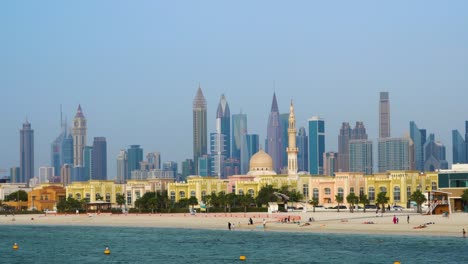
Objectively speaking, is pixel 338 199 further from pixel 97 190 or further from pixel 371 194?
pixel 97 190

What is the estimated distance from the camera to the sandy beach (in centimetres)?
10069

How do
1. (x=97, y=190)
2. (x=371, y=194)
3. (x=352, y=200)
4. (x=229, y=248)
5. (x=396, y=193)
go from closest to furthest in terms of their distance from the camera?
(x=229, y=248) → (x=352, y=200) → (x=396, y=193) → (x=371, y=194) → (x=97, y=190)

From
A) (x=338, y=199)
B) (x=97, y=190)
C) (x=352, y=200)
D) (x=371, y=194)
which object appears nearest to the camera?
(x=352, y=200)

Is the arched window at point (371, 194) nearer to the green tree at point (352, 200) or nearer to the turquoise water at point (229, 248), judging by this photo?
the green tree at point (352, 200)

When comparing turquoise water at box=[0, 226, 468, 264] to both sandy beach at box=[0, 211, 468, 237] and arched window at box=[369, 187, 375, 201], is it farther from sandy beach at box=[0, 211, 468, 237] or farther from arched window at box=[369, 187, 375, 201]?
arched window at box=[369, 187, 375, 201]

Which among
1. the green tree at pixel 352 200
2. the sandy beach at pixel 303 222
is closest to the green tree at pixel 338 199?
the green tree at pixel 352 200

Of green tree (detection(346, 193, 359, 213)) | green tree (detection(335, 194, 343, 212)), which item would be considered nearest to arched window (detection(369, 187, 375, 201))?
green tree (detection(335, 194, 343, 212))

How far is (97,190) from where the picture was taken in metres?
192

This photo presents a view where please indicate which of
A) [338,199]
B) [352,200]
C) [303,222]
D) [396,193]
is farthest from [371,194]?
[303,222]

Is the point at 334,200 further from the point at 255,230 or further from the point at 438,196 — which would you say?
the point at 255,230

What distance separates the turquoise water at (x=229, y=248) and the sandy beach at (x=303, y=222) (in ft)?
12.4

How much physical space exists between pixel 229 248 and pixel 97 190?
106 m

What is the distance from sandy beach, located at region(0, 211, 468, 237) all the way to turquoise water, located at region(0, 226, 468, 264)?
12.4 ft

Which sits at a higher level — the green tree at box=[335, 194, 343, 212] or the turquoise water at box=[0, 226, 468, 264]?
the green tree at box=[335, 194, 343, 212]
